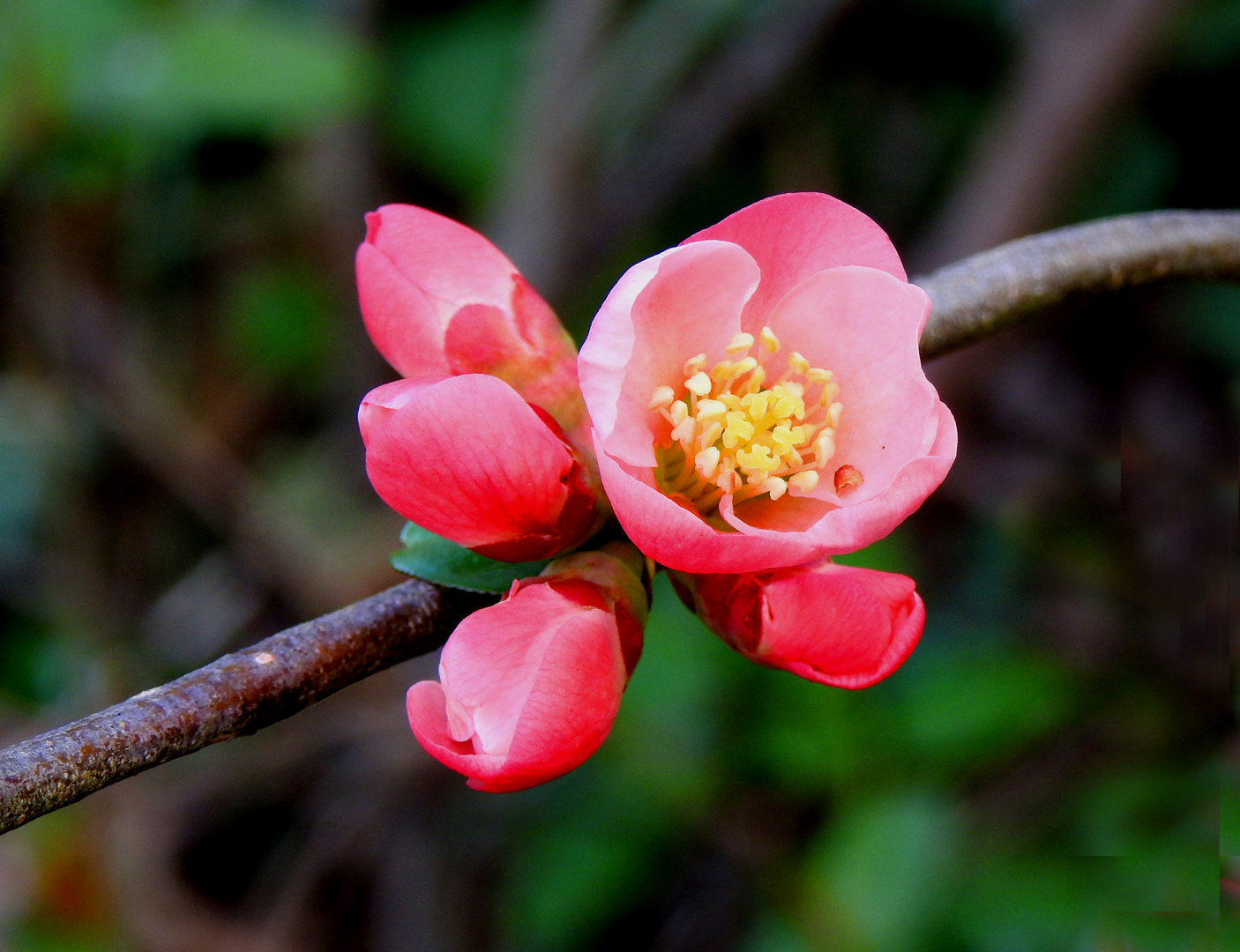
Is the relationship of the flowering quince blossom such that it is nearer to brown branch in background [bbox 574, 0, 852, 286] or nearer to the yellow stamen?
the yellow stamen

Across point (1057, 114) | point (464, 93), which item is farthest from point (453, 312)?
point (464, 93)

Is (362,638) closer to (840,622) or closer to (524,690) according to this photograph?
(524,690)

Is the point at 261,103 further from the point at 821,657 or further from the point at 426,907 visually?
the point at 821,657

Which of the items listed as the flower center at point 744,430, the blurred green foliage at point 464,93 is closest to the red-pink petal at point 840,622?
the flower center at point 744,430

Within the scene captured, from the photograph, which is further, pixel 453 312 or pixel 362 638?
pixel 453 312

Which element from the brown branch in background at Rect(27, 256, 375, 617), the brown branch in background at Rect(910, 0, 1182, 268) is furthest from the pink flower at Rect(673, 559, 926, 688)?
the brown branch in background at Rect(910, 0, 1182, 268)

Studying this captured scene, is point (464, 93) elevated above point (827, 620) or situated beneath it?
situated beneath

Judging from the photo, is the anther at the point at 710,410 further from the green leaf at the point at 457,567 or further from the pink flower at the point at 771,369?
the green leaf at the point at 457,567
